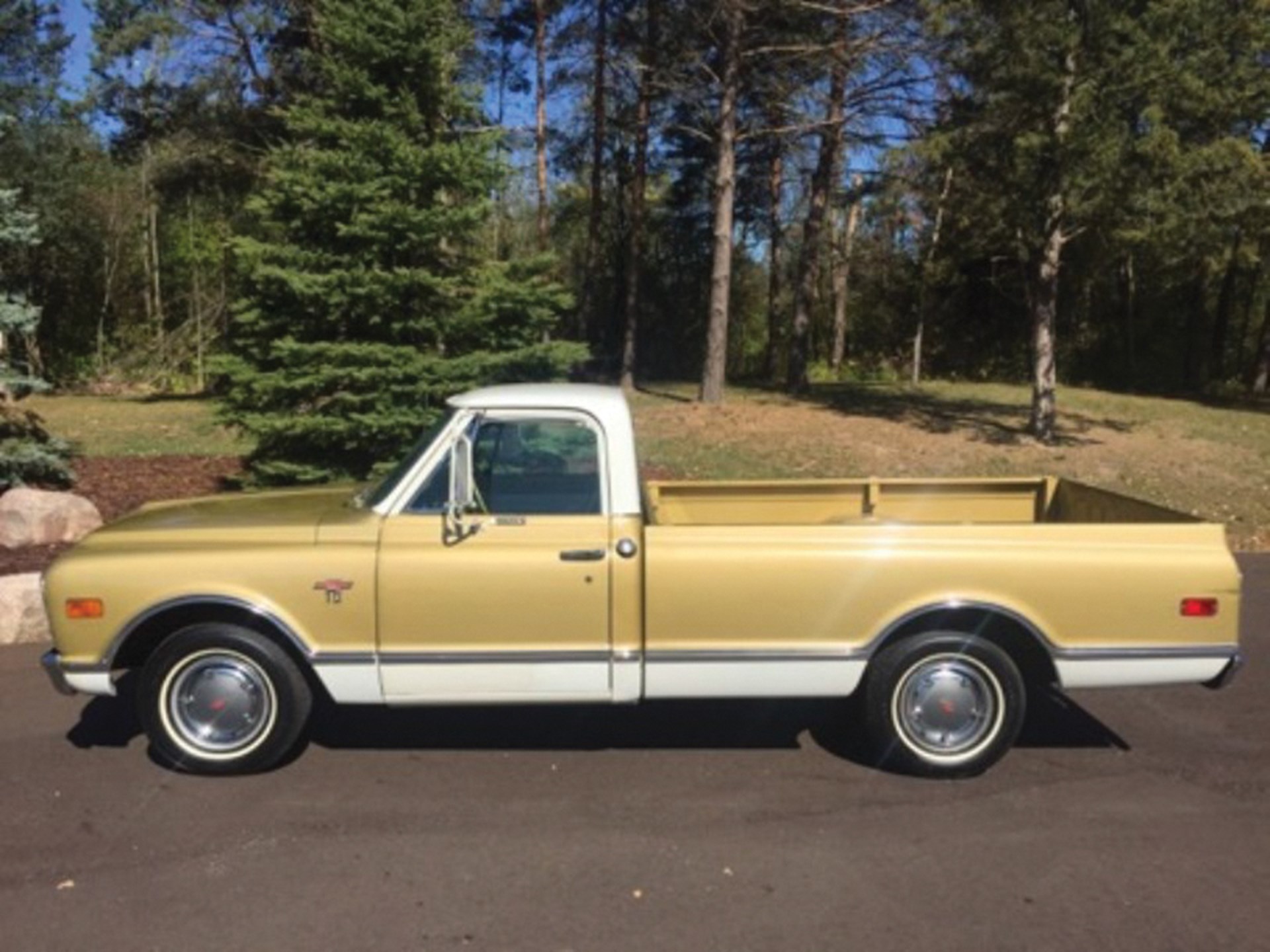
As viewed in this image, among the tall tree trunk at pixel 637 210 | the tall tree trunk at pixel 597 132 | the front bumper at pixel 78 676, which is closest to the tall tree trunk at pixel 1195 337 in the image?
the tall tree trunk at pixel 637 210

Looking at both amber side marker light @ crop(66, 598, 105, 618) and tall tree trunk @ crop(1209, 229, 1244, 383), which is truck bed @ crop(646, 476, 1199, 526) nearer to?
amber side marker light @ crop(66, 598, 105, 618)

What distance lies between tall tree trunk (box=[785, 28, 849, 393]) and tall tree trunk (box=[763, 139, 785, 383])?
3819 millimetres

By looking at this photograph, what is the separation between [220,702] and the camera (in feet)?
15.4

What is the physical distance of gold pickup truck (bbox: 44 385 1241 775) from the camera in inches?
181

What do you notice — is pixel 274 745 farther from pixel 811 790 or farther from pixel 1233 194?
pixel 1233 194

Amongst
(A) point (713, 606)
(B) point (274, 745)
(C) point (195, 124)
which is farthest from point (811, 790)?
(C) point (195, 124)

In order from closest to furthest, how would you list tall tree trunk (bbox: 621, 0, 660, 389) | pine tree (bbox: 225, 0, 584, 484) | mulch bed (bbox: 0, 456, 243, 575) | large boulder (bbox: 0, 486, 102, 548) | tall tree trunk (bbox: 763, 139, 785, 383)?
large boulder (bbox: 0, 486, 102, 548) → pine tree (bbox: 225, 0, 584, 484) → mulch bed (bbox: 0, 456, 243, 575) → tall tree trunk (bbox: 621, 0, 660, 389) → tall tree trunk (bbox: 763, 139, 785, 383)

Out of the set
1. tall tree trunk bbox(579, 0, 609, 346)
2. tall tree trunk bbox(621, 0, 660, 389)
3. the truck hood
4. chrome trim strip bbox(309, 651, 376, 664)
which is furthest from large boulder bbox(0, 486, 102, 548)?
tall tree trunk bbox(621, 0, 660, 389)

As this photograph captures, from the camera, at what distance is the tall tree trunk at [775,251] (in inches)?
1196

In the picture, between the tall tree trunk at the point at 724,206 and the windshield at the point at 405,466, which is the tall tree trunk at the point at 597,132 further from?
the windshield at the point at 405,466

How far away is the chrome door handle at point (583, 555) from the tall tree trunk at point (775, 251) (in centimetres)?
2313

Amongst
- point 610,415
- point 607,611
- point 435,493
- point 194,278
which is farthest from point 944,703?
point 194,278

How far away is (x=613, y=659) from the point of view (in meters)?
4.64

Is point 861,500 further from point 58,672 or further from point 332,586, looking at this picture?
point 58,672
